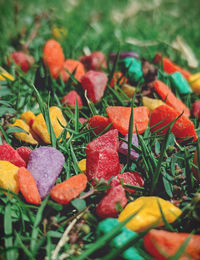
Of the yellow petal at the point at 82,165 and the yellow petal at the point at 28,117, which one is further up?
the yellow petal at the point at 28,117

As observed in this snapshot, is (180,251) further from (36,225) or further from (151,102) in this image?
(151,102)

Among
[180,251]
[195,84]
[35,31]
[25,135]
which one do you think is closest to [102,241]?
[180,251]

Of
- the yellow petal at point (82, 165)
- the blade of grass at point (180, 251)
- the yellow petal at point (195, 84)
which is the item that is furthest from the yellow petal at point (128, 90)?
the blade of grass at point (180, 251)

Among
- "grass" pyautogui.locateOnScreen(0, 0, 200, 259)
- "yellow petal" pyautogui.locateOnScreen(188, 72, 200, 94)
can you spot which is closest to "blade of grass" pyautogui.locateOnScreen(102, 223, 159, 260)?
"grass" pyautogui.locateOnScreen(0, 0, 200, 259)

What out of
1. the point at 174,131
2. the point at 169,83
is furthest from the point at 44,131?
the point at 169,83

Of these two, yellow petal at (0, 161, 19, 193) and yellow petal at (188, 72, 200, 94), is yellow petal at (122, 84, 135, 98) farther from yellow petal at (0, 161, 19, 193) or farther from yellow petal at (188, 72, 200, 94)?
yellow petal at (0, 161, 19, 193)

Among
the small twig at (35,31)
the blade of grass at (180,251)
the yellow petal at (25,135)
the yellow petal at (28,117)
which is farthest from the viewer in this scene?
the small twig at (35,31)

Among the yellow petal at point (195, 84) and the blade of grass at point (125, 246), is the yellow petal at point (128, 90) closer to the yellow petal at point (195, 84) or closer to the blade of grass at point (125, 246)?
the yellow petal at point (195, 84)

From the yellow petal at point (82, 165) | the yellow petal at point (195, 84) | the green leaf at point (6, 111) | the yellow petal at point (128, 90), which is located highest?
the yellow petal at point (195, 84)

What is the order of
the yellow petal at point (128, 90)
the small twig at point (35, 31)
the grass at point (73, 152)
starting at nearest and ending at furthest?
the grass at point (73, 152) → the yellow petal at point (128, 90) → the small twig at point (35, 31)

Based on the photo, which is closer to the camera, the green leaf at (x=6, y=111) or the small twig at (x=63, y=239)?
the small twig at (x=63, y=239)

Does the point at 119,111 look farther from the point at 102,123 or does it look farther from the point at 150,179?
the point at 150,179
